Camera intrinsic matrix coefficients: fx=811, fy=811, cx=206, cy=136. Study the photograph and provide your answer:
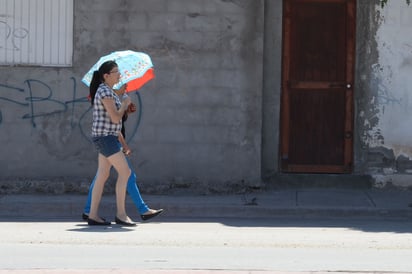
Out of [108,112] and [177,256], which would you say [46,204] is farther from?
[177,256]

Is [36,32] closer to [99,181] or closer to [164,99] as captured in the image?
[164,99]

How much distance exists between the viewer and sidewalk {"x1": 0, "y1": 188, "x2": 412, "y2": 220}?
1081 centimetres

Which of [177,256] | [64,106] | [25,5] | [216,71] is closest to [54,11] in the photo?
[25,5]

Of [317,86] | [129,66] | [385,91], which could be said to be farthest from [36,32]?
[385,91]

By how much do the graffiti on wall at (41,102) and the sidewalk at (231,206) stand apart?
1.24m

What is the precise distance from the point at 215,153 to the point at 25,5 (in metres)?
3.59

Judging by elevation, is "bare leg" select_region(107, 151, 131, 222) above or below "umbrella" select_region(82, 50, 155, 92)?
below

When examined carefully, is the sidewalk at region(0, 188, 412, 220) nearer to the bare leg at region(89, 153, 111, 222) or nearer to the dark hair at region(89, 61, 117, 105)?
the bare leg at region(89, 153, 111, 222)

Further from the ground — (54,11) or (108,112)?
(54,11)

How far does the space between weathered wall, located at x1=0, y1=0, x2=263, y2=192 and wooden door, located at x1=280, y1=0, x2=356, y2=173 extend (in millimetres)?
592

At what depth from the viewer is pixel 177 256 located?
770 centimetres

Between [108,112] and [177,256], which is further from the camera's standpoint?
[108,112]

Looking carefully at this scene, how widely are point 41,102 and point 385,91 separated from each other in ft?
16.9

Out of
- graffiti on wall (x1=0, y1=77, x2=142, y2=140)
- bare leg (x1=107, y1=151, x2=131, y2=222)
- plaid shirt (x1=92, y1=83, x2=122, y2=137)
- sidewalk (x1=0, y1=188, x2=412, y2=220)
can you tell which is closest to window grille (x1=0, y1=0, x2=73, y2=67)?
graffiti on wall (x1=0, y1=77, x2=142, y2=140)
